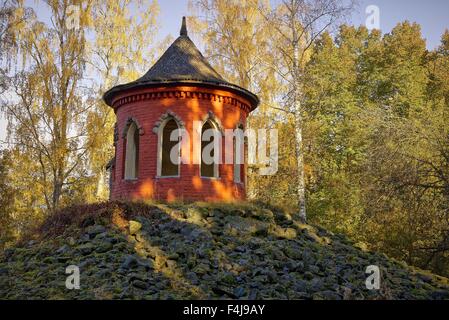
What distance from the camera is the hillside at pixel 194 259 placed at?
30.3ft

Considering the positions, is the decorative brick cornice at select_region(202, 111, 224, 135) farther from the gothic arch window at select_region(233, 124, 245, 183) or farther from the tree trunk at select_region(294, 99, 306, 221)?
the tree trunk at select_region(294, 99, 306, 221)

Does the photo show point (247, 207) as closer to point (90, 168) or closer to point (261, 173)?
point (261, 173)

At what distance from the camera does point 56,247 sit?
11.8m

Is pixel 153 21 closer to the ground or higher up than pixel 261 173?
higher up

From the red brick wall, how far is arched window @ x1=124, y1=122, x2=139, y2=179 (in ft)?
0.82

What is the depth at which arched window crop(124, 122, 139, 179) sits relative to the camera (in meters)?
16.5

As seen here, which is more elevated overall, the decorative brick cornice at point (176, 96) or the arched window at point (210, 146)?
the decorative brick cornice at point (176, 96)

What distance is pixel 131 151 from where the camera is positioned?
16.6 meters

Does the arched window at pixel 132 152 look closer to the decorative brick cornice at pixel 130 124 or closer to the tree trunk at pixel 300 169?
the decorative brick cornice at pixel 130 124

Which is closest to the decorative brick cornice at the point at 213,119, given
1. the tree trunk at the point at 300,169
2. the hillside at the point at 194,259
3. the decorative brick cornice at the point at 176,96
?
the decorative brick cornice at the point at 176,96
